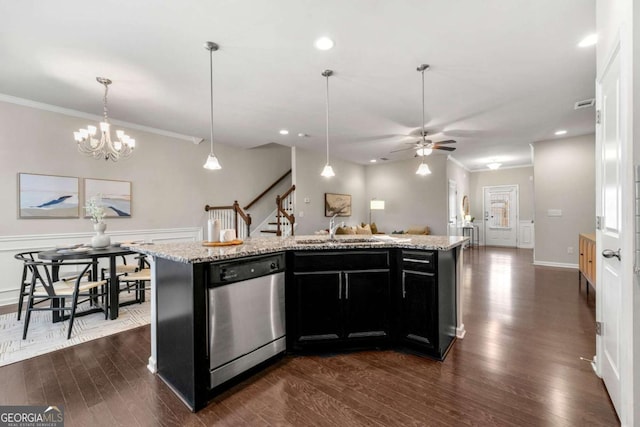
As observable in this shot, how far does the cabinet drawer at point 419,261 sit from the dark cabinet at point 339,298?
0.16 meters

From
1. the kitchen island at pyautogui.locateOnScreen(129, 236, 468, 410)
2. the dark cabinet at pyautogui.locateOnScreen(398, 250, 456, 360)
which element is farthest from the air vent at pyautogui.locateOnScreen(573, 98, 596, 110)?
the dark cabinet at pyautogui.locateOnScreen(398, 250, 456, 360)

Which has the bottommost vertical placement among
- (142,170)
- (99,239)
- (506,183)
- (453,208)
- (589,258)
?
(589,258)

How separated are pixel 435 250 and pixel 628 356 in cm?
114

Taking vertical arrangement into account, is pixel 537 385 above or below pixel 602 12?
below

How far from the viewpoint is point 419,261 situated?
234 cm

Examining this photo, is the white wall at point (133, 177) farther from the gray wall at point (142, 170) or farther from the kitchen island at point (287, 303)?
the kitchen island at point (287, 303)

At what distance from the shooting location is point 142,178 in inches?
197

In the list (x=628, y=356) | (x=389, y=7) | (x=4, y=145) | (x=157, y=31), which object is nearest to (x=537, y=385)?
(x=628, y=356)

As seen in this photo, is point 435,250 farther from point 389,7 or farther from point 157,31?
point 157,31

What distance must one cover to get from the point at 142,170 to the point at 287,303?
4.22 m

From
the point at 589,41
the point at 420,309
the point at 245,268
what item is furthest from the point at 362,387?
the point at 589,41

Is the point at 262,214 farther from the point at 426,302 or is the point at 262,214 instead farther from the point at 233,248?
the point at 426,302

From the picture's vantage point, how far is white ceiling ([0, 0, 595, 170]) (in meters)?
2.21

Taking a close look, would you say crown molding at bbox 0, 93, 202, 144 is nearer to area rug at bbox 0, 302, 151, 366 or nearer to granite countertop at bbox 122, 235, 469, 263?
area rug at bbox 0, 302, 151, 366
